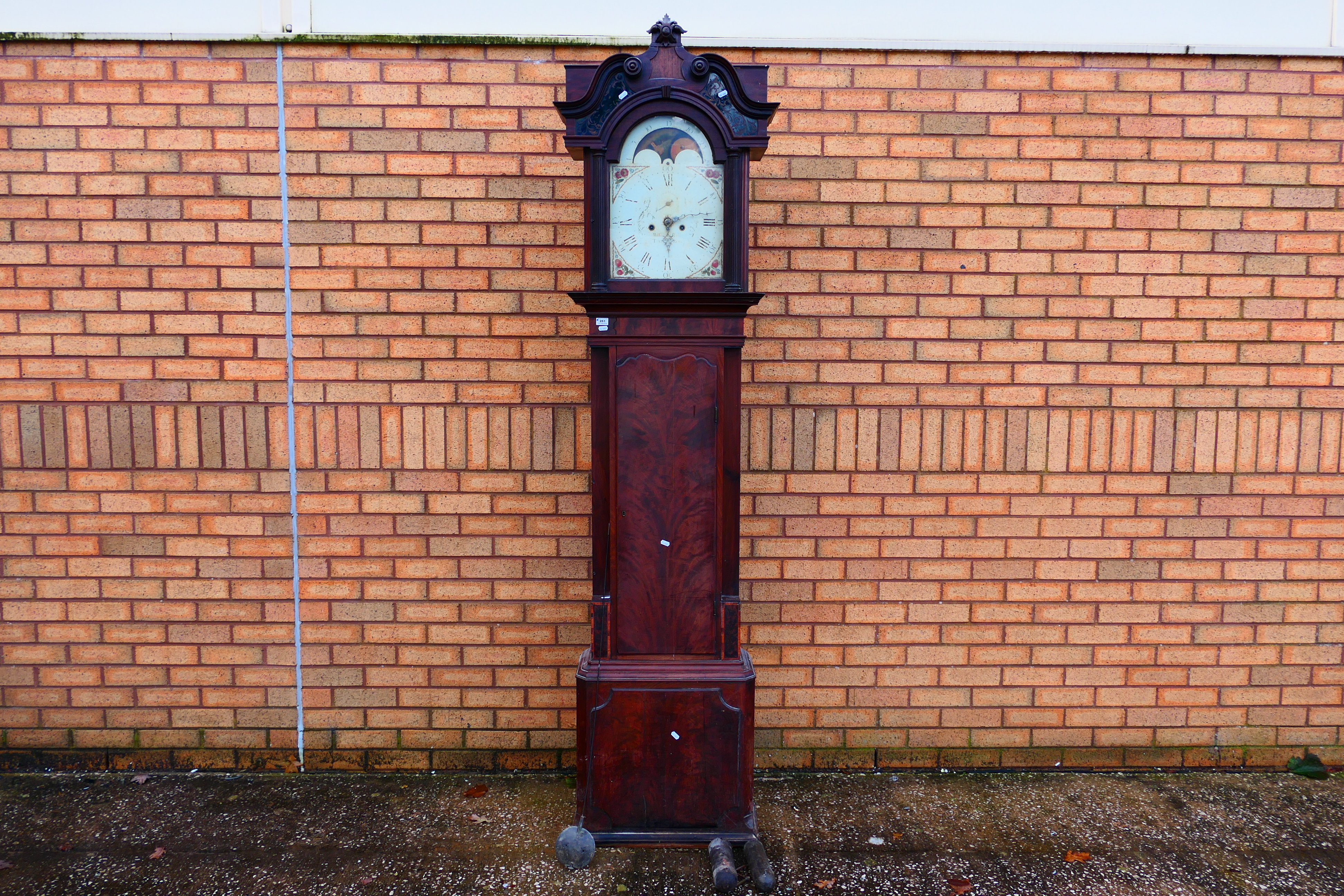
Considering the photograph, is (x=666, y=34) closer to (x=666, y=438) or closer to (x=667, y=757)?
(x=666, y=438)

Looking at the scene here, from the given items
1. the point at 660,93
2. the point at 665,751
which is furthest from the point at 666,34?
the point at 665,751

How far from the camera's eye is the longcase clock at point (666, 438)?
105 inches

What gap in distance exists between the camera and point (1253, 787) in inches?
138

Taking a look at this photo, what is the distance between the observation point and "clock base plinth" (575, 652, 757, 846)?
2.89 metres

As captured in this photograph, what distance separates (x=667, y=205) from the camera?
106 inches

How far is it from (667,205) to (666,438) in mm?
812

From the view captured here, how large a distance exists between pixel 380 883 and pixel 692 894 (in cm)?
111

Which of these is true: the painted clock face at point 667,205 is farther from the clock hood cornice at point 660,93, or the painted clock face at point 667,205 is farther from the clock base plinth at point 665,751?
the clock base plinth at point 665,751

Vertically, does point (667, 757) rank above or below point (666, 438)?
below

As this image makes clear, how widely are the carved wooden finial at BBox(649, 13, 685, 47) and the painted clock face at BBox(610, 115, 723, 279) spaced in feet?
0.78

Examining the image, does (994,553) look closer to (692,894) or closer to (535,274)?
(692,894)

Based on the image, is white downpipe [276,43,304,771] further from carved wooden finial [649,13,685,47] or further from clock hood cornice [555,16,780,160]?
carved wooden finial [649,13,685,47]

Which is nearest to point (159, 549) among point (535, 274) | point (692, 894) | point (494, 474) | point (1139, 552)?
point (494, 474)

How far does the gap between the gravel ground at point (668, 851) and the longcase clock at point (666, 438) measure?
295 mm
